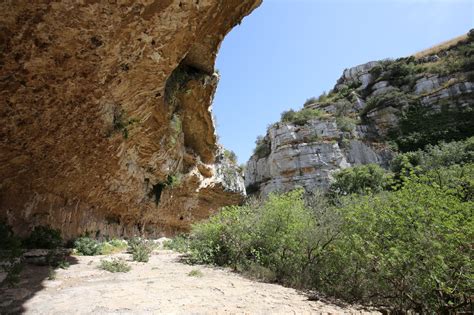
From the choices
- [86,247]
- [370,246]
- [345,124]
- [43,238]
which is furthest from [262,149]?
[370,246]

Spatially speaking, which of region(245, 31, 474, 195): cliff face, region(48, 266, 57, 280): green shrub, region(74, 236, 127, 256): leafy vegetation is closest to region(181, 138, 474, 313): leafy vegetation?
region(74, 236, 127, 256): leafy vegetation

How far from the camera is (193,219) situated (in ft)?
65.2

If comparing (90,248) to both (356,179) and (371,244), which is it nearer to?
(371,244)

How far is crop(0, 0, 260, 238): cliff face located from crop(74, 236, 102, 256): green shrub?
623 millimetres

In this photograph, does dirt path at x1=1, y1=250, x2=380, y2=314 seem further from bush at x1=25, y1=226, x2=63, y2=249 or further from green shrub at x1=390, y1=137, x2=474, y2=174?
green shrub at x1=390, y1=137, x2=474, y2=174

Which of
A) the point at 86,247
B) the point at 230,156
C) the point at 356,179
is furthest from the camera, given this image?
the point at 356,179

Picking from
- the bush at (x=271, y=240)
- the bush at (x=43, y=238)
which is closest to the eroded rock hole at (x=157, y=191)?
the bush at (x=271, y=240)

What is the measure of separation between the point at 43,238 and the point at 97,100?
4520 millimetres

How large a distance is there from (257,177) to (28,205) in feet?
127

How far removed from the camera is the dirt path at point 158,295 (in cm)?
458

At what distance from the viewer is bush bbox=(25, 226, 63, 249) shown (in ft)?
27.4

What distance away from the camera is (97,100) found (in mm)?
7824

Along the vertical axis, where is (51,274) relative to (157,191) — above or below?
below

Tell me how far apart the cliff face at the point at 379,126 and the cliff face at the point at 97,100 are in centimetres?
2779
